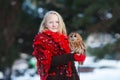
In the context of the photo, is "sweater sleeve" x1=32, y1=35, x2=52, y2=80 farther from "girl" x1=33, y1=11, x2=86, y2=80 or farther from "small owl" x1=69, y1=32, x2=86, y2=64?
"small owl" x1=69, y1=32, x2=86, y2=64

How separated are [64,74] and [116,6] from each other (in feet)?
13.7

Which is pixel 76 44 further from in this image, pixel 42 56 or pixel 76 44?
pixel 42 56

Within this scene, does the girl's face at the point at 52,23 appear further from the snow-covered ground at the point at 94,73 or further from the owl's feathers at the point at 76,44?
the snow-covered ground at the point at 94,73

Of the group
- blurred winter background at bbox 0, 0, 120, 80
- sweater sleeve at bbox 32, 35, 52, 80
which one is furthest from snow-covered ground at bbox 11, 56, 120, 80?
sweater sleeve at bbox 32, 35, 52, 80

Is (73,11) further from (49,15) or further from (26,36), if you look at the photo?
(49,15)

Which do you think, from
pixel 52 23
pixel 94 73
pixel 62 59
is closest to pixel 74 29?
pixel 94 73

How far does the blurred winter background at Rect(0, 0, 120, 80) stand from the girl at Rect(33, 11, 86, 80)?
9.38 feet

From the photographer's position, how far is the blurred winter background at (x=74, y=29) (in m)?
7.35

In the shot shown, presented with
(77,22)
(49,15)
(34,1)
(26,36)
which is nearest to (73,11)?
(34,1)

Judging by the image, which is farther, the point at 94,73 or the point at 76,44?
the point at 94,73

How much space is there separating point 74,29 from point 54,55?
22.4 ft

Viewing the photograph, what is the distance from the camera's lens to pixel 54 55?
10.6 ft

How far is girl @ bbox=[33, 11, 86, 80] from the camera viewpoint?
3.19 metres

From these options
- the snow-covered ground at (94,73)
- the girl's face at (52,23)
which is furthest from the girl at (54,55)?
the snow-covered ground at (94,73)
